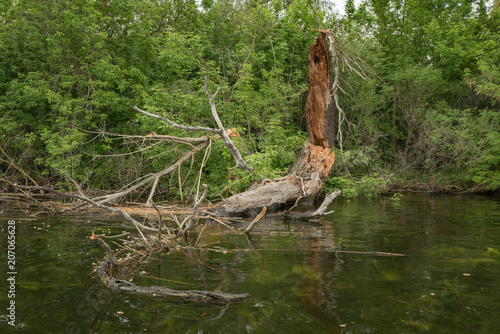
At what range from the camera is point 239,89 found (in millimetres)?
17500

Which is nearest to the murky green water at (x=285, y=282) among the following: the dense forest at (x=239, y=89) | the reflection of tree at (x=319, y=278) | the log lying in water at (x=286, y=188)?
the reflection of tree at (x=319, y=278)

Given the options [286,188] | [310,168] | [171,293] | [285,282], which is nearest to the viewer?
[171,293]

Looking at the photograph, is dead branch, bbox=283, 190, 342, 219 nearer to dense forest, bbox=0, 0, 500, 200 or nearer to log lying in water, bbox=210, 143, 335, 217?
log lying in water, bbox=210, 143, 335, 217

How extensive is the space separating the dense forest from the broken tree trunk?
2.15 feet

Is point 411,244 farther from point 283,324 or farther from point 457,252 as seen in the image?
point 283,324

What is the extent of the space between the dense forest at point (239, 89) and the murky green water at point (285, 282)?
4534 mm

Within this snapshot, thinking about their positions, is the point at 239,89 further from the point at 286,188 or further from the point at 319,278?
the point at 319,278

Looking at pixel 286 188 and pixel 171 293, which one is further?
pixel 286 188

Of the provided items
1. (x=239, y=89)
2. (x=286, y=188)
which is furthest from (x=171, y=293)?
(x=239, y=89)

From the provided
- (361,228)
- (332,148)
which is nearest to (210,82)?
(332,148)

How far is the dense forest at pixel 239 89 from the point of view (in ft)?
52.7

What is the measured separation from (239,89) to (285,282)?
40.9ft

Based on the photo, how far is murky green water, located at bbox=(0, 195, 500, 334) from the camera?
4.53m

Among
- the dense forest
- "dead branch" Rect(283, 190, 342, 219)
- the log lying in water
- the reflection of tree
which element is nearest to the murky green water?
the reflection of tree
